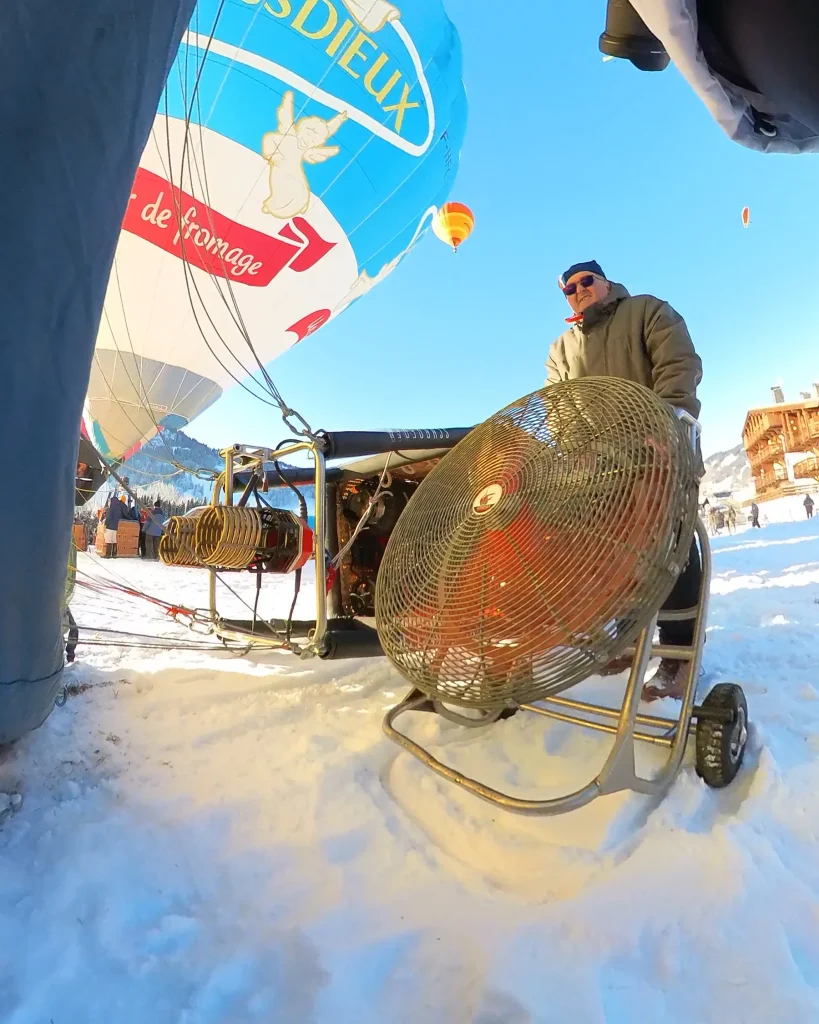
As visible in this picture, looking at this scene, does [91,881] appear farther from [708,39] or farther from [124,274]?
[124,274]

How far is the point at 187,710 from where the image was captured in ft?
7.78

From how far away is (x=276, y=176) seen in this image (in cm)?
616

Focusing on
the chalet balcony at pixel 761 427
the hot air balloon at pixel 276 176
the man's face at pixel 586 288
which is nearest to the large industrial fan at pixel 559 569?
the man's face at pixel 586 288

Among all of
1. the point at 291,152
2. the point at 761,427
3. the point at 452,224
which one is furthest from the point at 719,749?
the point at 761,427

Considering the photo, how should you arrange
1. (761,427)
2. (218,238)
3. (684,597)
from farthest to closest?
(761,427) → (218,238) → (684,597)

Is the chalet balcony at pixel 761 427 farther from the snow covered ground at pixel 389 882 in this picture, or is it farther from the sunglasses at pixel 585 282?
the snow covered ground at pixel 389 882

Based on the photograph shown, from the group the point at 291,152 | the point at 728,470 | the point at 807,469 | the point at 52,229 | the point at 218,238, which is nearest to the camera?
the point at 52,229

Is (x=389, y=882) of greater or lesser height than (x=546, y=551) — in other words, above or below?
below

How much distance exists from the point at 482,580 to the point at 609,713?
0.66m

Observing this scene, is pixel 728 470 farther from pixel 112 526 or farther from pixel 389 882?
pixel 389 882

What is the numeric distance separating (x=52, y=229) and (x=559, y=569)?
1.54 metres

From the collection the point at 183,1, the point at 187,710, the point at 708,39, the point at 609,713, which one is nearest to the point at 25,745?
the point at 187,710

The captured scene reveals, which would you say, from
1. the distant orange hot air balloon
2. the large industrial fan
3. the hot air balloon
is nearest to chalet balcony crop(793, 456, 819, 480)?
the distant orange hot air balloon

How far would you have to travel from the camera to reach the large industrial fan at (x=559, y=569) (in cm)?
110
